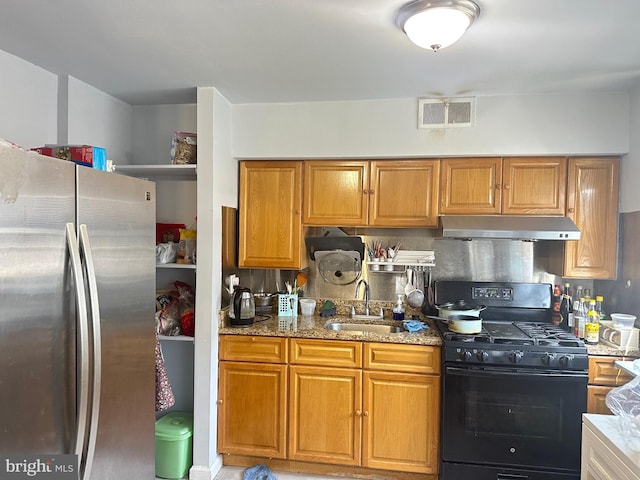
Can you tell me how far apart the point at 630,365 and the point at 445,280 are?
1.16 metres

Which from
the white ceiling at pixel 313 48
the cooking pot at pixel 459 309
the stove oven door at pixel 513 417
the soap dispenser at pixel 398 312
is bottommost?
the stove oven door at pixel 513 417

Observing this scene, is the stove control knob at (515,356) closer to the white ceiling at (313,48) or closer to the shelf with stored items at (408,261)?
the shelf with stored items at (408,261)

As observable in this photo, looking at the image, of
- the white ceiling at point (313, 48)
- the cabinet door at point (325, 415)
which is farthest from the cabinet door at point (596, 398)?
the white ceiling at point (313, 48)

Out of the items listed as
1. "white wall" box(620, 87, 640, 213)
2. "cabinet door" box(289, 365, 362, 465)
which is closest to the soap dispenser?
"cabinet door" box(289, 365, 362, 465)

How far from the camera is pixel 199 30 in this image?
187 centimetres

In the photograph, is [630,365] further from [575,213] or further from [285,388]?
[285,388]

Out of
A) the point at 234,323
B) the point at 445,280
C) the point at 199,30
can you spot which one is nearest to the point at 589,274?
the point at 445,280

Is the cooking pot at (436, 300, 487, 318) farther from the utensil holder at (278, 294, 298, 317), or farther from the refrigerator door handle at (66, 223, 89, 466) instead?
the refrigerator door handle at (66, 223, 89, 466)

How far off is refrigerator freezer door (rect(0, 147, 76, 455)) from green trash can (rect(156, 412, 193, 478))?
60.5 inches

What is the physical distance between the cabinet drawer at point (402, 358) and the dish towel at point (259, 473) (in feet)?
3.04

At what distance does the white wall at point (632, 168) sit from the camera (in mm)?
2475

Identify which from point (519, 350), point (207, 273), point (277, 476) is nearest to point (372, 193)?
point (207, 273)

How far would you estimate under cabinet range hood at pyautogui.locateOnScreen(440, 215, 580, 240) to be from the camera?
8.26 ft

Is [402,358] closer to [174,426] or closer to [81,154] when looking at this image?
[174,426]
